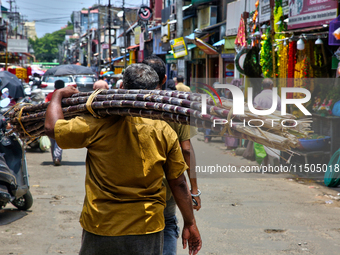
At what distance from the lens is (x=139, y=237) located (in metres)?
2.57

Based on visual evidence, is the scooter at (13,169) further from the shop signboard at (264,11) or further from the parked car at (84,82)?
the parked car at (84,82)

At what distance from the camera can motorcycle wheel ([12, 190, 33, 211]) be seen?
237 inches

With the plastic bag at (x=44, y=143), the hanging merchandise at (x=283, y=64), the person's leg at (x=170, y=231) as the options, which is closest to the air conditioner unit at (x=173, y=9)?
the plastic bag at (x=44, y=143)

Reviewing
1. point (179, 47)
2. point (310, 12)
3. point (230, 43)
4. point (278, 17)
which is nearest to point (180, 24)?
point (179, 47)

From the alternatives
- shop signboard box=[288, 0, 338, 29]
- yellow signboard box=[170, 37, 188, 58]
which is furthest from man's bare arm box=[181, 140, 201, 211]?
yellow signboard box=[170, 37, 188, 58]

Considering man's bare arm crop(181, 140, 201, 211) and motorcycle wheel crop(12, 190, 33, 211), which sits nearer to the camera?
man's bare arm crop(181, 140, 201, 211)

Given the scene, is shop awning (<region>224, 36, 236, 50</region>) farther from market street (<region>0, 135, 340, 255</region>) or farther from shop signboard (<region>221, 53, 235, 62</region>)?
market street (<region>0, 135, 340, 255</region>)

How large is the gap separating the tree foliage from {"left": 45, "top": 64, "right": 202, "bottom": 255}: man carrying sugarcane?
476 feet

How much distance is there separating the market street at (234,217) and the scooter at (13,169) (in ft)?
0.81

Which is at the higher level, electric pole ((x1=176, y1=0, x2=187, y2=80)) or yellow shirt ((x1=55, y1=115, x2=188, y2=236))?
electric pole ((x1=176, y1=0, x2=187, y2=80))

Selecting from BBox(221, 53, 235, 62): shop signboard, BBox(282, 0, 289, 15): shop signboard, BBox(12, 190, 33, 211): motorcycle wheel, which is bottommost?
BBox(12, 190, 33, 211): motorcycle wheel

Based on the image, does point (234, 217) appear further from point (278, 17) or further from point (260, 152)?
point (278, 17)

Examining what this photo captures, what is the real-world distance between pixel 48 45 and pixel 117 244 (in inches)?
6096

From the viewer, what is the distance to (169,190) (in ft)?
10.6
